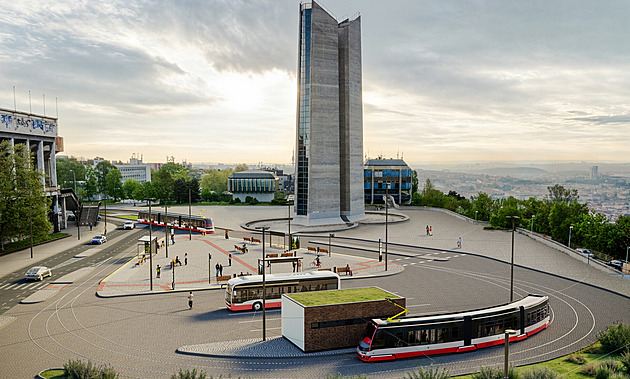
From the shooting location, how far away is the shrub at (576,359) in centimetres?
2225

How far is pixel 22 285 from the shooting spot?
39531mm

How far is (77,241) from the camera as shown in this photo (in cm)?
6500

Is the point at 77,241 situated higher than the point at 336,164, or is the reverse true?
the point at 336,164

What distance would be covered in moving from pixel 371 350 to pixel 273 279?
451 inches

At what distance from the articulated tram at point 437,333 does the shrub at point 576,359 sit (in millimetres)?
3297

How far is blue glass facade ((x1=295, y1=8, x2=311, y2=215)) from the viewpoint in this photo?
246 feet

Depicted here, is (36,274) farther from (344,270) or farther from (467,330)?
(467,330)

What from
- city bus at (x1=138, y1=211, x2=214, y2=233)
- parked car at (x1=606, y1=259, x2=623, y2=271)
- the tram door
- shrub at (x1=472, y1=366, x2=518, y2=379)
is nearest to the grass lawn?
shrub at (x1=472, y1=366, x2=518, y2=379)

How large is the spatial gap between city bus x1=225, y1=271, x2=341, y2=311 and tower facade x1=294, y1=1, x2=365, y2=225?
4224 centimetres

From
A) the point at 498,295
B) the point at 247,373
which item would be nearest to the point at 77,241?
the point at 247,373

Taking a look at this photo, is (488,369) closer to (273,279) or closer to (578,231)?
(273,279)

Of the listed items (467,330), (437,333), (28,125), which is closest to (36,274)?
(437,333)

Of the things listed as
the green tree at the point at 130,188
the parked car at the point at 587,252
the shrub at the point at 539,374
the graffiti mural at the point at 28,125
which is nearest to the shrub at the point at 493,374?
the shrub at the point at 539,374

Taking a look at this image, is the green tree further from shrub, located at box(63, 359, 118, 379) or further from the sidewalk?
shrub, located at box(63, 359, 118, 379)
